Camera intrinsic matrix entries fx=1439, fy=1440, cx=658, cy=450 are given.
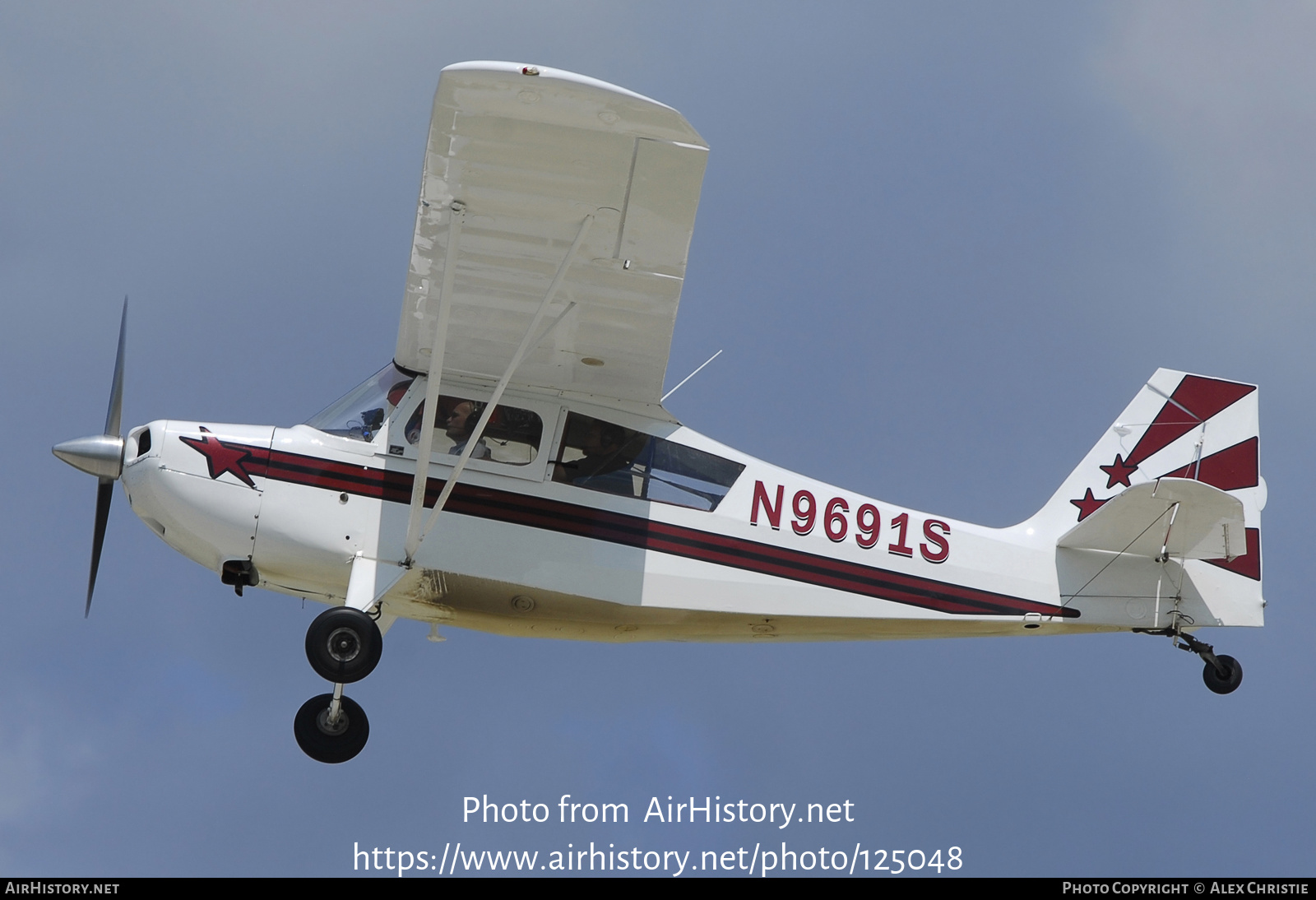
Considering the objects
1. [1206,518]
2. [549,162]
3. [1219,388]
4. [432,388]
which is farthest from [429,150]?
[1219,388]

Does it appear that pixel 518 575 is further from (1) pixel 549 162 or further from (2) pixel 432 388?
(1) pixel 549 162

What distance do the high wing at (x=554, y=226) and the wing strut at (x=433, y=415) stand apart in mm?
170

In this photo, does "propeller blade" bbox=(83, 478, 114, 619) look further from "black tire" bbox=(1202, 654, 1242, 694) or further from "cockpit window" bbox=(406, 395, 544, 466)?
"black tire" bbox=(1202, 654, 1242, 694)

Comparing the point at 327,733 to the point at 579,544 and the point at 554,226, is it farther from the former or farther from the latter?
the point at 554,226

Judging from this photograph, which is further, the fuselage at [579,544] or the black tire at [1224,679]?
the black tire at [1224,679]

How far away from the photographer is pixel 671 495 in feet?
31.6

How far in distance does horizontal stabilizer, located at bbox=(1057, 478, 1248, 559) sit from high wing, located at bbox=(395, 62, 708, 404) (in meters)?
3.19

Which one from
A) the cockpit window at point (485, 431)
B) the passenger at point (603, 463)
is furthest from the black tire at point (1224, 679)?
the cockpit window at point (485, 431)

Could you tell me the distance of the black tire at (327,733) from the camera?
9.40 meters

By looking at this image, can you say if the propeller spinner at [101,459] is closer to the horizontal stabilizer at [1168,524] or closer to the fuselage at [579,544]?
the fuselage at [579,544]

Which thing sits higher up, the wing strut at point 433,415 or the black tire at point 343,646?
the wing strut at point 433,415

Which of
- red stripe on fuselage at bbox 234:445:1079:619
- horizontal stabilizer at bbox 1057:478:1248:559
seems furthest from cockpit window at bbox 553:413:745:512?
horizontal stabilizer at bbox 1057:478:1248:559

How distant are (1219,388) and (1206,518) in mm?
1842

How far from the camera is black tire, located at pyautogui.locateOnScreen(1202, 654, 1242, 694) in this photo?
32.3 feet
